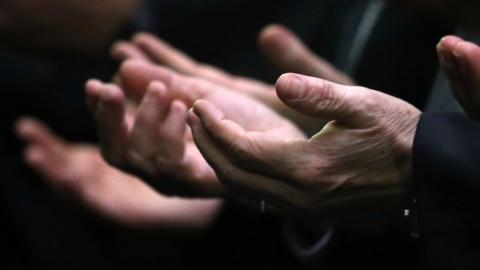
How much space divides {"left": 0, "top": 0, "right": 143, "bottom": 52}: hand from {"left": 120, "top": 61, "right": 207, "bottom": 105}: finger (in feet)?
1.17

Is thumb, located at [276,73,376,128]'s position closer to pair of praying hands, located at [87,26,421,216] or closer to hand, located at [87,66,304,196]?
pair of praying hands, located at [87,26,421,216]

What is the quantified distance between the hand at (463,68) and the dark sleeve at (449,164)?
3cm

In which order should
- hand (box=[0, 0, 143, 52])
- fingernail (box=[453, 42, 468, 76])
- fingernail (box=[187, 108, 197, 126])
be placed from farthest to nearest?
hand (box=[0, 0, 143, 52]) < fingernail (box=[187, 108, 197, 126]) < fingernail (box=[453, 42, 468, 76])

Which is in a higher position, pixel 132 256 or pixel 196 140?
pixel 196 140

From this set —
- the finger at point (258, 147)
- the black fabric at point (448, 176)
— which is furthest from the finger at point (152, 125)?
the black fabric at point (448, 176)

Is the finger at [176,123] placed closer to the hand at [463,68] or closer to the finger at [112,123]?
the finger at [112,123]

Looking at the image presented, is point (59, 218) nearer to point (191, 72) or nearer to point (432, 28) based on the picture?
point (191, 72)

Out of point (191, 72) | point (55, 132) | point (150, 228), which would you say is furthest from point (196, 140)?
point (55, 132)

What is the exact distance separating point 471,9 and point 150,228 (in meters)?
0.47

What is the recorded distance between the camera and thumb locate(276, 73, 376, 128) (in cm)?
42

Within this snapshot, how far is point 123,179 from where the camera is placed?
91cm

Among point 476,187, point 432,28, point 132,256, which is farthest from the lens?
point 132,256

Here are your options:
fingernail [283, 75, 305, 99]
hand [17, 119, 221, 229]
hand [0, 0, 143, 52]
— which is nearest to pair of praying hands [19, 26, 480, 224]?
fingernail [283, 75, 305, 99]

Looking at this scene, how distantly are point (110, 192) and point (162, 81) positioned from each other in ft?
0.94
